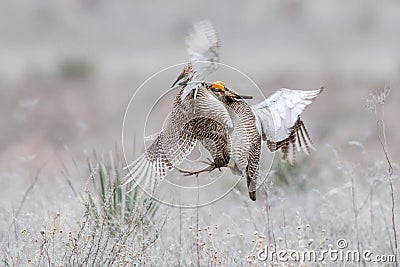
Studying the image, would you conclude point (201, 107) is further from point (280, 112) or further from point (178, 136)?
point (280, 112)

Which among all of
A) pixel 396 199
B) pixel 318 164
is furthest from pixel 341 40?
pixel 396 199

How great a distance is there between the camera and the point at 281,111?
4.25m

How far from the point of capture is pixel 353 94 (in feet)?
56.1

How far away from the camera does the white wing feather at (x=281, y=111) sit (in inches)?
165

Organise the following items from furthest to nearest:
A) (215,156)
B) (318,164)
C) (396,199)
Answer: (318,164) → (396,199) → (215,156)

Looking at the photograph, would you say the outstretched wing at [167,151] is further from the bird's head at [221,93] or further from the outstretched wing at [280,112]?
the outstretched wing at [280,112]

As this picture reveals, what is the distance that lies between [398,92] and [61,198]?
11506 mm

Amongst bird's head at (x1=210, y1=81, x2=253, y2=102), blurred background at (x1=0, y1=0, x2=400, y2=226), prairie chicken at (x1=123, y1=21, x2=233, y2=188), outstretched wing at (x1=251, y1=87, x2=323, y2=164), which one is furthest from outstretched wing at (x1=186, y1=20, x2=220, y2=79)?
blurred background at (x1=0, y1=0, x2=400, y2=226)

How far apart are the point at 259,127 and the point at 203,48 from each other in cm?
52

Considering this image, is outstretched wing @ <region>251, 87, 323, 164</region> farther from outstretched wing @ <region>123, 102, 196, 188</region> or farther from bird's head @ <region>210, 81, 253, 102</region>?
outstretched wing @ <region>123, 102, 196, 188</region>

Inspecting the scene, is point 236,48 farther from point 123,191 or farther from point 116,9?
point 123,191

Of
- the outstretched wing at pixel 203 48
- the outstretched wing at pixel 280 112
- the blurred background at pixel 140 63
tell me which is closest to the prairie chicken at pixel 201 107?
the outstretched wing at pixel 203 48

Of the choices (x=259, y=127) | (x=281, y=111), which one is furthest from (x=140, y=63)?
(x=259, y=127)

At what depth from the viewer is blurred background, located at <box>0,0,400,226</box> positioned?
13.3 m
